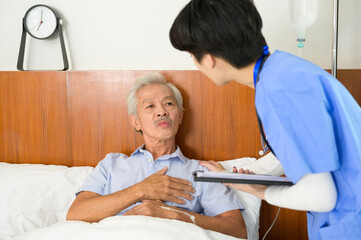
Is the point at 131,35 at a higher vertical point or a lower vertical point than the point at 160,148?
higher

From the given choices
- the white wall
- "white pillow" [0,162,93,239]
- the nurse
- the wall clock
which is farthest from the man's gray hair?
the nurse

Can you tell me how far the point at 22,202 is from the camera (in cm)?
156

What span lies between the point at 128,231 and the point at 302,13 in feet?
4.17

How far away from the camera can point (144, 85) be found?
1.74m

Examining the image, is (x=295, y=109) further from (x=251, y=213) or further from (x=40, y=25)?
(x=40, y=25)

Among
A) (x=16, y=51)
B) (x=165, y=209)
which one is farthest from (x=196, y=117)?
(x=16, y=51)

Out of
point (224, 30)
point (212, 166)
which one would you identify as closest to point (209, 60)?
point (224, 30)

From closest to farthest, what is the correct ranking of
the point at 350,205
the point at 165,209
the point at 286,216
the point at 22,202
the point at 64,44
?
the point at 350,205
the point at 165,209
the point at 22,202
the point at 286,216
the point at 64,44

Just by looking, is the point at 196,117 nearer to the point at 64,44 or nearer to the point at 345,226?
the point at 64,44

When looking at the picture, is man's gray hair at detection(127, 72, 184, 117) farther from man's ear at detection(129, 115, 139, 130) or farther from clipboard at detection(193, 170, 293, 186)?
clipboard at detection(193, 170, 293, 186)

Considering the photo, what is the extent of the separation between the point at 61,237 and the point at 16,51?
148 cm

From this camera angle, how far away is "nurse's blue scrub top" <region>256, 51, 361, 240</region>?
0.72m

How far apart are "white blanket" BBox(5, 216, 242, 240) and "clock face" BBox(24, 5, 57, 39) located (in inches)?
51.5

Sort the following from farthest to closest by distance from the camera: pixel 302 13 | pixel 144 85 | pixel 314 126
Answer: pixel 144 85
pixel 302 13
pixel 314 126
